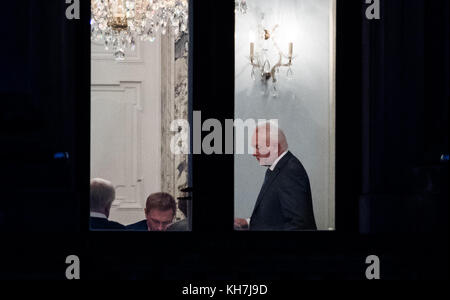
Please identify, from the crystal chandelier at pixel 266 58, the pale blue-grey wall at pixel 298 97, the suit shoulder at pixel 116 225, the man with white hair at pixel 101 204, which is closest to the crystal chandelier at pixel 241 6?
the pale blue-grey wall at pixel 298 97

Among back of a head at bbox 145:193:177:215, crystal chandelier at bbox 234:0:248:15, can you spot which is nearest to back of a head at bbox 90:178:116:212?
back of a head at bbox 145:193:177:215

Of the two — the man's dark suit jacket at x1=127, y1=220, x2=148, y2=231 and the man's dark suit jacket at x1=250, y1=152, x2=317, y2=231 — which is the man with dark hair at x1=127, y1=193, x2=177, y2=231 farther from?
the man's dark suit jacket at x1=250, y1=152, x2=317, y2=231

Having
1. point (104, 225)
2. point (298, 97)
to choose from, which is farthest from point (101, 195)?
point (298, 97)

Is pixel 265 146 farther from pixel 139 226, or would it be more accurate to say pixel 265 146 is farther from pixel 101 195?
pixel 101 195

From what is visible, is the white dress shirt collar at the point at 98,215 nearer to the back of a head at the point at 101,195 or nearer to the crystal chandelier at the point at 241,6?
the back of a head at the point at 101,195

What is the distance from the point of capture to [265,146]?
5.32 metres

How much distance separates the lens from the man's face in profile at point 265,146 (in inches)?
209

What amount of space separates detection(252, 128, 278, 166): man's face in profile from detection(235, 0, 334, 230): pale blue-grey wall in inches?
2.3

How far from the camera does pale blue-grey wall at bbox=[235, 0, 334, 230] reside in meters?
5.20

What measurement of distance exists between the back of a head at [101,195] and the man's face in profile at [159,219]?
0.88ft
